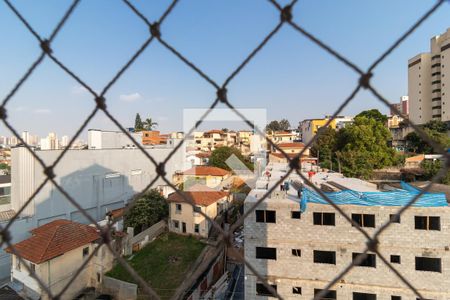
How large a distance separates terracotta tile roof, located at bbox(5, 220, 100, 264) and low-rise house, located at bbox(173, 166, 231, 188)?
7.67m

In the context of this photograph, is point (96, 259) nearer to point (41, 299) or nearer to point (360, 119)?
point (41, 299)

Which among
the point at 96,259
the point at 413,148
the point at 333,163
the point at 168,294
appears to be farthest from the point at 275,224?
the point at 413,148

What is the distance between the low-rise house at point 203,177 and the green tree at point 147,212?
3.95 meters

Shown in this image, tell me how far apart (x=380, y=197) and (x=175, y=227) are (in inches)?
277

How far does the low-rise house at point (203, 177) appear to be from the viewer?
14758 millimetres

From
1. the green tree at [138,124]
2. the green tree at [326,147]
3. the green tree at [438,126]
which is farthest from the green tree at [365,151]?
the green tree at [138,124]

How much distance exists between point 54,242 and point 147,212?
3.96 m

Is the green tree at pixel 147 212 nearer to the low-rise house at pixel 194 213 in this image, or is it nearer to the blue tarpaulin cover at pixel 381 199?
the low-rise house at pixel 194 213

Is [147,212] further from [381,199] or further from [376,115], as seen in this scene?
[376,115]

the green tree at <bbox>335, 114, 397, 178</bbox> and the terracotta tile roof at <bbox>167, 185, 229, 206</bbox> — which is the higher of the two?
the green tree at <bbox>335, 114, 397, 178</bbox>

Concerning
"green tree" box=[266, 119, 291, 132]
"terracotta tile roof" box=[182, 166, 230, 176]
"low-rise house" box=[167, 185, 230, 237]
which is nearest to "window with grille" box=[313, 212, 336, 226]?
"low-rise house" box=[167, 185, 230, 237]

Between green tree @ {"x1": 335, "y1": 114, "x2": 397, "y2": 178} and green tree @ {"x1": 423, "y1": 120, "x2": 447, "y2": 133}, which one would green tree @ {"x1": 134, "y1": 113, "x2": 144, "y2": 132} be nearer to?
green tree @ {"x1": 335, "y1": 114, "x2": 397, "y2": 178}

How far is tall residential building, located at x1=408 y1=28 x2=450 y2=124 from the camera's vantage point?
1973cm

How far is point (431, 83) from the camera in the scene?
A: 2145cm
